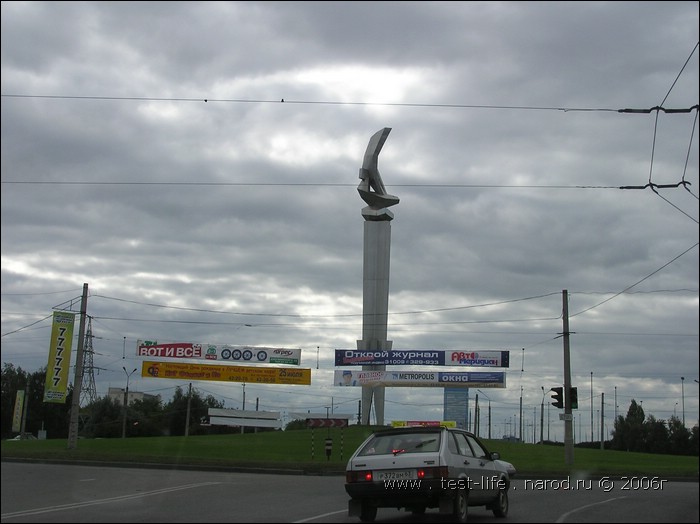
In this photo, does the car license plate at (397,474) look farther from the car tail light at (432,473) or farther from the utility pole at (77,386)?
the utility pole at (77,386)

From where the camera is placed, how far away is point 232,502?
15.9m

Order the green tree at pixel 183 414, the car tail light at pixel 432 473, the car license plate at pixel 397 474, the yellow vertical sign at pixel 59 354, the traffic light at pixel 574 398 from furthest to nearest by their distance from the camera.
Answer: the green tree at pixel 183 414, the yellow vertical sign at pixel 59 354, the traffic light at pixel 574 398, the car license plate at pixel 397 474, the car tail light at pixel 432 473

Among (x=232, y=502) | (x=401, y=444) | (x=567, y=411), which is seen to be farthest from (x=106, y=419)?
(x=401, y=444)

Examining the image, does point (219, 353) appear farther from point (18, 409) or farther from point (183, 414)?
point (183, 414)

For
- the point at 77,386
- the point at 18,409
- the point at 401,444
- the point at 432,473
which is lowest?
the point at 432,473

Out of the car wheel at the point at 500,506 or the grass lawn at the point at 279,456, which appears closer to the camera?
the car wheel at the point at 500,506

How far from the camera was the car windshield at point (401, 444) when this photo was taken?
1319 cm

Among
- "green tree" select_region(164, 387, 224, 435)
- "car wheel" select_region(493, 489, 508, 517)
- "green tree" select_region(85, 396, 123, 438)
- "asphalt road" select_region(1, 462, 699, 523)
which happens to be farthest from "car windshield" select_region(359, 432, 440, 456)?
"green tree" select_region(164, 387, 224, 435)

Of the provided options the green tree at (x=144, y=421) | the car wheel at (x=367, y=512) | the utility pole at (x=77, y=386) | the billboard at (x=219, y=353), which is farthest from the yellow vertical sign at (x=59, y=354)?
the green tree at (x=144, y=421)

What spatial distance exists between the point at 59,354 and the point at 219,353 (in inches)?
688

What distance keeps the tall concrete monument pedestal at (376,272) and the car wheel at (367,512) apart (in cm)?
4452

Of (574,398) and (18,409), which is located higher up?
(574,398)

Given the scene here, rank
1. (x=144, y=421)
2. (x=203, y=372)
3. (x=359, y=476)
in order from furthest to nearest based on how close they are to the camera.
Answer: (x=144, y=421), (x=203, y=372), (x=359, y=476)

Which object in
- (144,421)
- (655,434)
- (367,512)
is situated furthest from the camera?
(144,421)
